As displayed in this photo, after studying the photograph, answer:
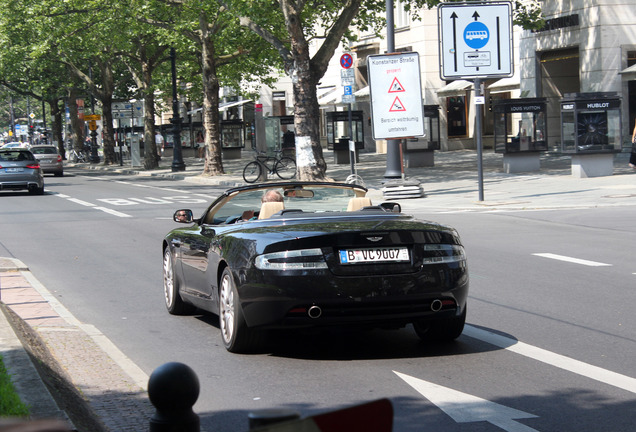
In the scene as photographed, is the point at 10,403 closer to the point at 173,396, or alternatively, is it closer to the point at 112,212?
the point at 173,396

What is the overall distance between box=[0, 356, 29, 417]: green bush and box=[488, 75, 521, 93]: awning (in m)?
40.0

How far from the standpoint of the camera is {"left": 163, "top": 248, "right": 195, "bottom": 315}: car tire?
360 inches

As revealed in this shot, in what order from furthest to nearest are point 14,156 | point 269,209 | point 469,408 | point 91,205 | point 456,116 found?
1. point 456,116
2. point 14,156
3. point 91,205
4. point 269,209
5. point 469,408

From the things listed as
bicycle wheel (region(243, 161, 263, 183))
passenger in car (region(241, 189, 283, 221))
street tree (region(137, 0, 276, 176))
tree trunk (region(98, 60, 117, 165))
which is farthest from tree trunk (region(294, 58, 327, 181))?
tree trunk (region(98, 60, 117, 165))

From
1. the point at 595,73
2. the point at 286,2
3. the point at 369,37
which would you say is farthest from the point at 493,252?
the point at 369,37

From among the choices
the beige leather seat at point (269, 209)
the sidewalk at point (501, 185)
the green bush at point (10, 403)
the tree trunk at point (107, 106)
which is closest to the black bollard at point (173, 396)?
the green bush at point (10, 403)

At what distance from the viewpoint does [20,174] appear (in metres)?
30.6

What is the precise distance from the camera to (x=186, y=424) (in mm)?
3141

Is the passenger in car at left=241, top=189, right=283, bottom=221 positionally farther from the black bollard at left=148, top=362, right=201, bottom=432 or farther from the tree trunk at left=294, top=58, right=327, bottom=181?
the tree trunk at left=294, top=58, right=327, bottom=181

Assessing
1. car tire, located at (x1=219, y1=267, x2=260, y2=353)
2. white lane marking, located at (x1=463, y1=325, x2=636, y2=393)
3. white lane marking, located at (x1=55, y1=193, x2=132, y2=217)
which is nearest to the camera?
white lane marking, located at (x1=463, y1=325, x2=636, y2=393)

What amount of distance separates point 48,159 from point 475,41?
29559mm

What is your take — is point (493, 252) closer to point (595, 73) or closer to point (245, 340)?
point (245, 340)

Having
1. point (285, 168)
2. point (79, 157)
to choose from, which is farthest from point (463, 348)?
point (79, 157)

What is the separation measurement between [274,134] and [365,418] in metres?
41.6
